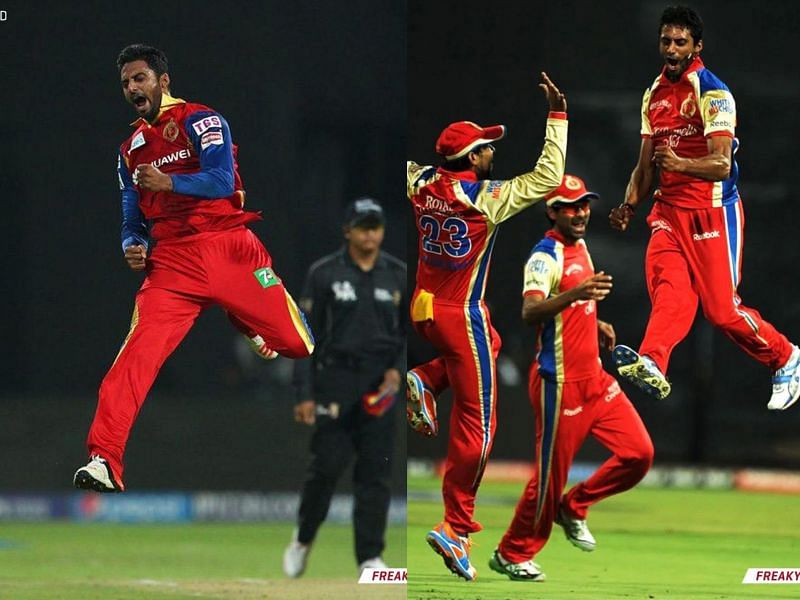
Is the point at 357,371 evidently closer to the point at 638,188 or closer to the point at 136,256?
the point at 136,256

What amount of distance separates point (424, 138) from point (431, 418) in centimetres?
138

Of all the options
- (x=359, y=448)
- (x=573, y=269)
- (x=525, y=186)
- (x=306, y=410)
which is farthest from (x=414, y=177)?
(x=359, y=448)

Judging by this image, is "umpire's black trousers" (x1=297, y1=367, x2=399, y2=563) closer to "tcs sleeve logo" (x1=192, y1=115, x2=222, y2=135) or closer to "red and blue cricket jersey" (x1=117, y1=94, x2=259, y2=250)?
"red and blue cricket jersey" (x1=117, y1=94, x2=259, y2=250)

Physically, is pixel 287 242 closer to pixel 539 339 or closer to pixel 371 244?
pixel 371 244

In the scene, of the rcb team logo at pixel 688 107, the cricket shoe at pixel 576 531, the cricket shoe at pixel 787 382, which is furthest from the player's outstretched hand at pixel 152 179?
the cricket shoe at pixel 787 382

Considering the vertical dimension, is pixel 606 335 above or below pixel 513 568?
above

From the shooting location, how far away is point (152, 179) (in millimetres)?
6445

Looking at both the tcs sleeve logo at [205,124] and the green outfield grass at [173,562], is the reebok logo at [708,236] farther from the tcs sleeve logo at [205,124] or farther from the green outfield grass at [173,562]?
the green outfield grass at [173,562]

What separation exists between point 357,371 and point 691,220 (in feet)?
6.56

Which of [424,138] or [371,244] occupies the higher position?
[424,138]

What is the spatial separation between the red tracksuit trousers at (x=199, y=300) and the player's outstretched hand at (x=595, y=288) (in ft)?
3.91

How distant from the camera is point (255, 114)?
26.6 feet

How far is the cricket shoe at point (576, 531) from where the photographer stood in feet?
23.5

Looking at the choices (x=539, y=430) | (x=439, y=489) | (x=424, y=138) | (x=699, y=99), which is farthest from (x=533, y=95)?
(x=439, y=489)
